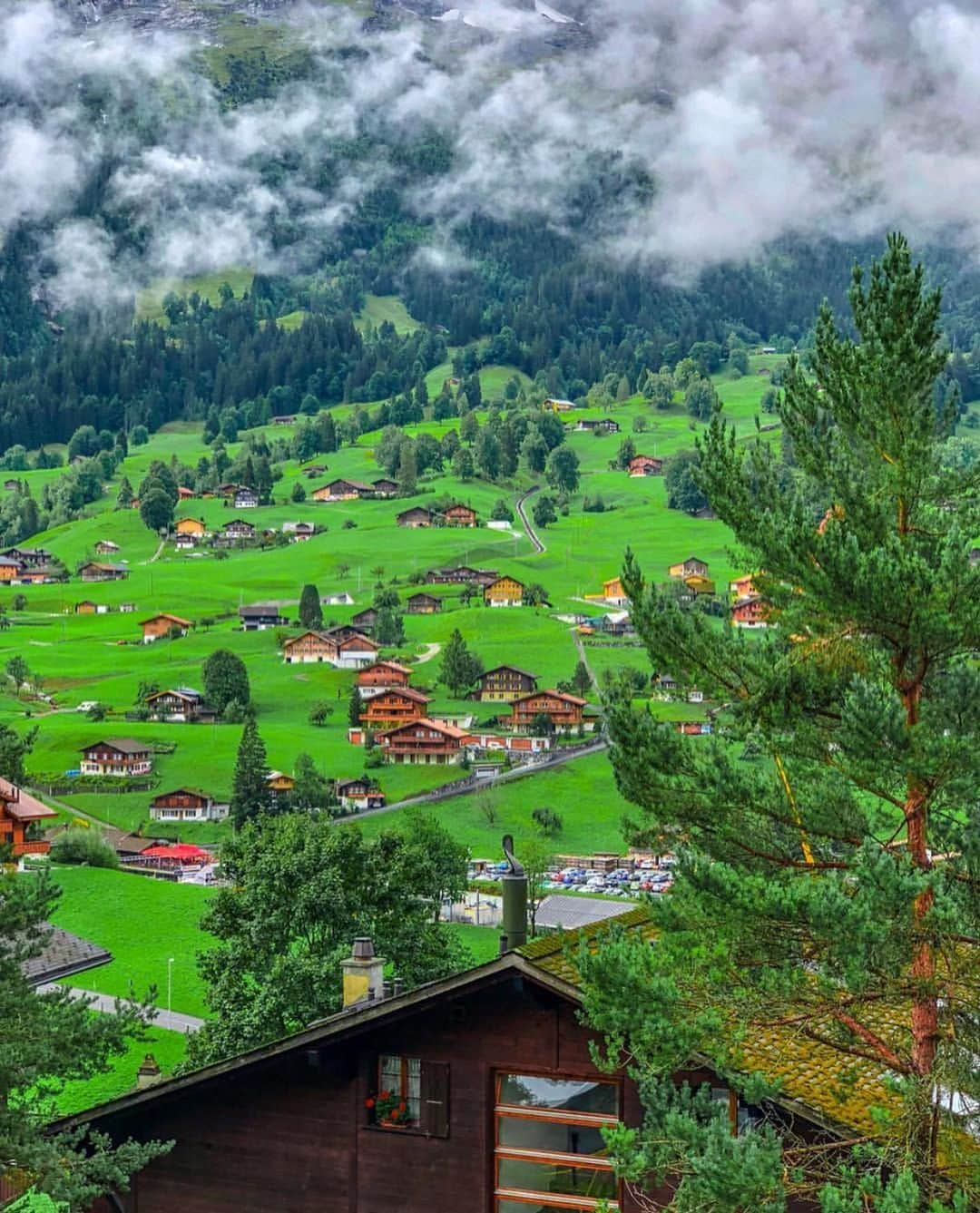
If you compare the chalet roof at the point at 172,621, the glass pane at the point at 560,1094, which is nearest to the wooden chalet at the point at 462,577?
the chalet roof at the point at 172,621

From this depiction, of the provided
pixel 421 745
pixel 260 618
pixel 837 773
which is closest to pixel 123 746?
pixel 421 745

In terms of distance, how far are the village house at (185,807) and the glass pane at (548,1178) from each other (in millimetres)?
93264

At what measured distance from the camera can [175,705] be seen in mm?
134375

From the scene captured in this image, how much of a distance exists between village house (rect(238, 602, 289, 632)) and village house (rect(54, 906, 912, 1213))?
5746 inches

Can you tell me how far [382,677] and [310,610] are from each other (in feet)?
79.5

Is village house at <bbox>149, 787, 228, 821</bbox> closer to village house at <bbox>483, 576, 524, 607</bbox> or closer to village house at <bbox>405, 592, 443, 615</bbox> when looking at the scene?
village house at <bbox>405, 592, 443, 615</bbox>

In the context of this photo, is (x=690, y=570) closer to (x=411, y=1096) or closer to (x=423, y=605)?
(x=423, y=605)

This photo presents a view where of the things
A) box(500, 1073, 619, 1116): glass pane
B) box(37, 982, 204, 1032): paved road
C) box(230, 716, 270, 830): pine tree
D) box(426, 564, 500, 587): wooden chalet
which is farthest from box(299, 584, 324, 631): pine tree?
box(500, 1073, 619, 1116): glass pane

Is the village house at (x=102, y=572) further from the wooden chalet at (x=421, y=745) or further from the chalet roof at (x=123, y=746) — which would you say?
the wooden chalet at (x=421, y=745)

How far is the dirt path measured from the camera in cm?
14700

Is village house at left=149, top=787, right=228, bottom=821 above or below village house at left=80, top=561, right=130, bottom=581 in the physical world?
below

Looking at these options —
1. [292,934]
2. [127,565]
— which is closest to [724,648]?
[292,934]

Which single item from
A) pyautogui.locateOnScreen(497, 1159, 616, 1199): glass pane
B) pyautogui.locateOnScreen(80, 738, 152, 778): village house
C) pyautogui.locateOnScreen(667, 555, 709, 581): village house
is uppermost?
pyautogui.locateOnScreen(667, 555, 709, 581): village house

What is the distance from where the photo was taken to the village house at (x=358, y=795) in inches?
4277
